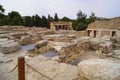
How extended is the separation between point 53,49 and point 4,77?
15.4 ft

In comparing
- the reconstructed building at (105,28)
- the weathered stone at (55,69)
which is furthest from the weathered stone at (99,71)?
the reconstructed building at (105,28)

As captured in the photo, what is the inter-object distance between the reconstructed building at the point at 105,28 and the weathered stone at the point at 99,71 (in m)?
15.7

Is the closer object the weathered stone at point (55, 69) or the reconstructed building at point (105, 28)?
the weathered stone at point (55, 69)

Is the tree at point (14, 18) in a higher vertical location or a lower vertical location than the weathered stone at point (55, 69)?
higher

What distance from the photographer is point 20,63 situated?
3295 millimetres

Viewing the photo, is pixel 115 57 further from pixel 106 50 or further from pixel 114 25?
pixel 114 25

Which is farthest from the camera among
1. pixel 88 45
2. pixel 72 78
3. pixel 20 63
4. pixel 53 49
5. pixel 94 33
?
pixel 94 33

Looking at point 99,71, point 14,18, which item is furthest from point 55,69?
point 14,18

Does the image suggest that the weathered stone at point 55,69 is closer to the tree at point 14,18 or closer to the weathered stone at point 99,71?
the weathered stone at point 99,71

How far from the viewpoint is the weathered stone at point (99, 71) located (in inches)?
114

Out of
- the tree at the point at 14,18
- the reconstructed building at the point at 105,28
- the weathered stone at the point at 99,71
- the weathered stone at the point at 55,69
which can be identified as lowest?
the weathered stone at the point at 55,69

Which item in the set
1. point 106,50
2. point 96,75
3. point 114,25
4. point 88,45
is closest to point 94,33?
point 114,25

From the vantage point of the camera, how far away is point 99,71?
3068mm

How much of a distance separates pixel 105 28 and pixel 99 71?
17.4m
